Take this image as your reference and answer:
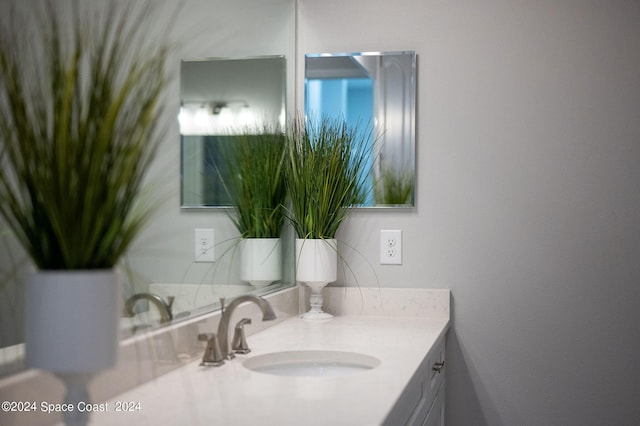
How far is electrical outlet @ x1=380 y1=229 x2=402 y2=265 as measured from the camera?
8.86 ft

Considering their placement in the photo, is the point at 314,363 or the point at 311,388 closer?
the point at 311,388

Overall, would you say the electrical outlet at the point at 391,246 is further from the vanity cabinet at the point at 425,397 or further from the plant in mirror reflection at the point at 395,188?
the vanity cabinet at the point at 425,397

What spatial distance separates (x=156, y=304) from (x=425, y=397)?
82cm

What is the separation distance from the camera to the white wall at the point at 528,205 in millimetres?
2551

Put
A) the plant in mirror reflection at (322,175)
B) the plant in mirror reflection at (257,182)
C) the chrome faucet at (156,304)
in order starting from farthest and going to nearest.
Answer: the plant in mirror reflection at (322,175) → the plant in mirror reflection at (257,182) → the chrome faucet at (156,304)

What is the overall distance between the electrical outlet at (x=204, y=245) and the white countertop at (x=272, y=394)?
0.27 metres

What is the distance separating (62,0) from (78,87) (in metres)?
0.33

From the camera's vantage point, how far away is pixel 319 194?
8.27 ft

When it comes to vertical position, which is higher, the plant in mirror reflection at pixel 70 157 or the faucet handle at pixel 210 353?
the plant in mirror reflection at pixel 70 157

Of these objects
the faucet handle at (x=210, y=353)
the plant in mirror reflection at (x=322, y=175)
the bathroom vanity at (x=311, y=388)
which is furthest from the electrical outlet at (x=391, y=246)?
the faucet handle at (x=210, y=353)

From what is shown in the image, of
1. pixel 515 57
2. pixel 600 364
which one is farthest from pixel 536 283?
pixel 515 57

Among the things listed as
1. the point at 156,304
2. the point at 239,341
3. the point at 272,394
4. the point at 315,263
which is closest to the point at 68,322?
the point at 272,394

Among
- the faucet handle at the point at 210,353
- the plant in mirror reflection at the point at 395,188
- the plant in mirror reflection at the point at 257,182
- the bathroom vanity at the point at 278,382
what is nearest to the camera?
the bathroom vanity at the point at 278,382

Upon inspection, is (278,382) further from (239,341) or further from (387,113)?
(387,113)
